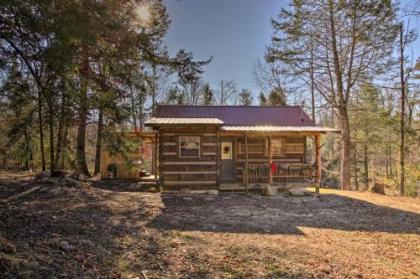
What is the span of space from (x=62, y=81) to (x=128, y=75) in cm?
520

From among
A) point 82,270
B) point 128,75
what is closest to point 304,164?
point 128,75

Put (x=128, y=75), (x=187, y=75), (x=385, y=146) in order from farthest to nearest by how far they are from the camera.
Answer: (x=385, y=146)
(x=187, y=75)
(x=128, y=75)

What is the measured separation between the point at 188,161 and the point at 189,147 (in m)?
0.63

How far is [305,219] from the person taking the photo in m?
9.05

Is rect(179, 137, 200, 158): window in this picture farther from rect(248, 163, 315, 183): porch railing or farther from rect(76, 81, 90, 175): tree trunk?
rect(76, 81, 90, 175): tree trunk

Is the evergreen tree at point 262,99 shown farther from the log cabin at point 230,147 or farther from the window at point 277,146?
the window at point 277,146

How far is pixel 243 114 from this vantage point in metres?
16.4

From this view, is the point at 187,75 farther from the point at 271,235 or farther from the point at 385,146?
the point at 385,146

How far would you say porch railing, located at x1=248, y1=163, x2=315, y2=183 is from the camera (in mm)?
13883

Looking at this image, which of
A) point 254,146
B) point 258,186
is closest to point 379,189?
point 254,146

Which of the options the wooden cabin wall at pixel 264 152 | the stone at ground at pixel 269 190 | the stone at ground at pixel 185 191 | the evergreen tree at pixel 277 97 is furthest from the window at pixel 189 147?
the evergreen tree at pixel 277 97

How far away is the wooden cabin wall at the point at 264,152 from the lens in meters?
15.1

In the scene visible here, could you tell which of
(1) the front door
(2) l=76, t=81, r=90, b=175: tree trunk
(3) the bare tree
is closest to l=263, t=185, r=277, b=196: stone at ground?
(1) the front door

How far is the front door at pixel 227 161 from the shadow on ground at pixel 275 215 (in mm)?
2411
